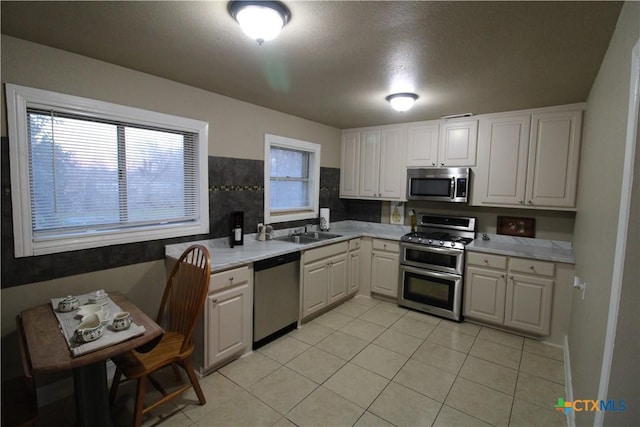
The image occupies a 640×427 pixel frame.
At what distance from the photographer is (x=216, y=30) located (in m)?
1.73

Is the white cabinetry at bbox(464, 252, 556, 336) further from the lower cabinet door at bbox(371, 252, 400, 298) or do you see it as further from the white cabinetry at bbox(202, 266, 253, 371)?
the white cabinetry at bbox(202, 266, 253, 371)

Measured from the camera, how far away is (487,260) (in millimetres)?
3246

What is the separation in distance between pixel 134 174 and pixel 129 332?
136 centimetres

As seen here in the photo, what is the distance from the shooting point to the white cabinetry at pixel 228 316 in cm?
236

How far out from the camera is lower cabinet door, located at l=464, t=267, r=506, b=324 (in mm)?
3201

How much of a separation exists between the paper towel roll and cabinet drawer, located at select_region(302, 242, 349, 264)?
500 mm

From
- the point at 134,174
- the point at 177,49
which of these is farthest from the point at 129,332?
the point at 177,49

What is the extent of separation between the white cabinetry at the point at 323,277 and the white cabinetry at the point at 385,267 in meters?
0.43

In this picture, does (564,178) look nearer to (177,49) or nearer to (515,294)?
(515,294)

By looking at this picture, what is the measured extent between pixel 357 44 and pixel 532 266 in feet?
8.69

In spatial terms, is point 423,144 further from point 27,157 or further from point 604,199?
point 27,157

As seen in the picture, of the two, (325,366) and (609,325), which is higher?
(609,325)

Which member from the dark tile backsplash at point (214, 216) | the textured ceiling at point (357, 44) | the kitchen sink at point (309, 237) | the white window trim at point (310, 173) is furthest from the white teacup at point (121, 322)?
the kitchen sink at point (309, 237)

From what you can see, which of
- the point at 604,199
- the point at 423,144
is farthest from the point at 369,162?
the point at 604,199
